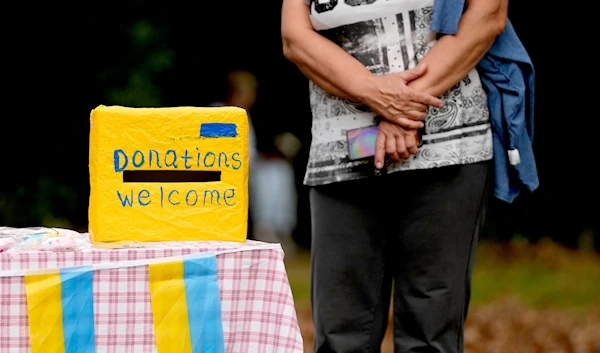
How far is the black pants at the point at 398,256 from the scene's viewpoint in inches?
97.6

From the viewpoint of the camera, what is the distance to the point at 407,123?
96.0 inches

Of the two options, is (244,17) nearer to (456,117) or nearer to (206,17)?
(206,17)

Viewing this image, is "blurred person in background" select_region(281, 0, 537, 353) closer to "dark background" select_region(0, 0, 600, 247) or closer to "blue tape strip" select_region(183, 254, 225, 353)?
"blue tape strip" select_region(183, 254, 225, 353)

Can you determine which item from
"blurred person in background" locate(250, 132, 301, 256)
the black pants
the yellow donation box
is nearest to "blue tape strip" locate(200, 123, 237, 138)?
the yellow donation box

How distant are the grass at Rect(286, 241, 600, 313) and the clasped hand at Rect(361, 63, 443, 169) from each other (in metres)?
3.71

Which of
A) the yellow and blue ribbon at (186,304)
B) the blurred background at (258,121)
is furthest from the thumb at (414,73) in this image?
the blurred background at (258,121)

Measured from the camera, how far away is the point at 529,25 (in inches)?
300

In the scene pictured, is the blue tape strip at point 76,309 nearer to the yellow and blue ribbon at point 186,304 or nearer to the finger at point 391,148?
the yellow and blue ribbon at point 186,304

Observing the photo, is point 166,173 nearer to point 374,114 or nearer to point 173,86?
point 374,114

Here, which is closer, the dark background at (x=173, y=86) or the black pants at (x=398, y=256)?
the black pants at (x=398, y=256)

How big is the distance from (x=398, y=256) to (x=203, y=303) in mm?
632

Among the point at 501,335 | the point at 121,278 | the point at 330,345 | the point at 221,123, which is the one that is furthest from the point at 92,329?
the point at 501,335

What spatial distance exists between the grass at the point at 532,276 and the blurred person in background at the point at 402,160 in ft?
11.7

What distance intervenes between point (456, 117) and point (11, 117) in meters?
4.75
